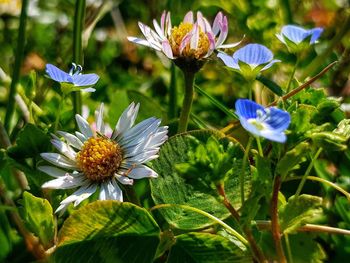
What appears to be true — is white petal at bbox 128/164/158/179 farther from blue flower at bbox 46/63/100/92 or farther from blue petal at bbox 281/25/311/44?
blue petal at bbox 281/25/311/44

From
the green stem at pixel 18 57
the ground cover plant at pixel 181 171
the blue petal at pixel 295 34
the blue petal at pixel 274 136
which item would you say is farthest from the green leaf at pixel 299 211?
the green stem at pixel 18 57

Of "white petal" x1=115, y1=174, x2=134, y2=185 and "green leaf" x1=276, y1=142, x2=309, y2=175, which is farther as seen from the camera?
"white petal" x1=115, y1=174, x2=134, y2=185

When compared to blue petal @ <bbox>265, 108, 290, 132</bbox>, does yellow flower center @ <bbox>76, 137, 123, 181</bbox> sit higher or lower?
lower

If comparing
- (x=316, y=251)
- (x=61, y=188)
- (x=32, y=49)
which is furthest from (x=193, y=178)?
(x=32, y=49)

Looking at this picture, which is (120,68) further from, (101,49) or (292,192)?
(292,192)

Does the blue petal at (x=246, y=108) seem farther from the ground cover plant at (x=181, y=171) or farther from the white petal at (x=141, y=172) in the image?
the white petal at (x=141, y=172)

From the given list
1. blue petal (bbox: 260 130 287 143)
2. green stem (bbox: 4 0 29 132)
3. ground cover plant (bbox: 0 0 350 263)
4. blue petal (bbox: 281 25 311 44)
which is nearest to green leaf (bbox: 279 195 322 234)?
ground cover plant (bbox: 0 0 350 263)
